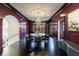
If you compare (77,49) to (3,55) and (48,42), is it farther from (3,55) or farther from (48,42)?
(3,55)

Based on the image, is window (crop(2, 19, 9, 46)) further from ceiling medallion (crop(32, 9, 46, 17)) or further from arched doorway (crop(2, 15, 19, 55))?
ceiling medallion (crop(32, 9, 46, 17))

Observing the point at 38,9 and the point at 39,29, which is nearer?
the point at 38,9

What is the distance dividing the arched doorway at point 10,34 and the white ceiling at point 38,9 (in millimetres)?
288

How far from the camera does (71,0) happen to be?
2.75 metres

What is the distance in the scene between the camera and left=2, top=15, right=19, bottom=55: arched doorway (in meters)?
2.82

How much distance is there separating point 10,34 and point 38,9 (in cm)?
88

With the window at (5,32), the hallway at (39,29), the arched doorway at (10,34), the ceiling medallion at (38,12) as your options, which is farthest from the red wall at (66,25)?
the window at (5,32)

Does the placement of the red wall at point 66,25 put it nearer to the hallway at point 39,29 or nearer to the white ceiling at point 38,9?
the hallway at point 39,29

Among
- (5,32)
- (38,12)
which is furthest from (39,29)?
(5,32)

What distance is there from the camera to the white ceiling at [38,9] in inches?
110

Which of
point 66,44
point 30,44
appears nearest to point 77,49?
point 66,44

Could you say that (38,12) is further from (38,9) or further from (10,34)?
(10,34)

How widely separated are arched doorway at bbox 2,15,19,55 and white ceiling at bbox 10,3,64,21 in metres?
0.29

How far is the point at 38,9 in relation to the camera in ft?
9.22
